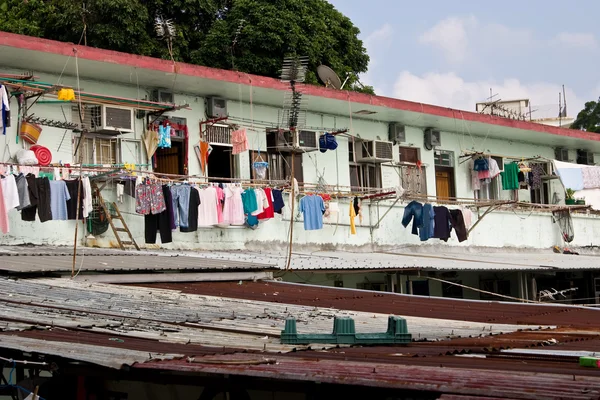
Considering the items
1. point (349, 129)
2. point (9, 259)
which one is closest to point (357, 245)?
point (349, 129)

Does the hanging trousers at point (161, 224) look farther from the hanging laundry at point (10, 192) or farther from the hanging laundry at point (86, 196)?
the hanging laundry at point (10, 192)

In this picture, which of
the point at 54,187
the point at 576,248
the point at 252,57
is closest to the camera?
the point at 54,187

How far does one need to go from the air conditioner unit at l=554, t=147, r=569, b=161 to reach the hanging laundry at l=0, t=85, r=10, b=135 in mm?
16665

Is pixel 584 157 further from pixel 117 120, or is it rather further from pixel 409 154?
pixel 117 120

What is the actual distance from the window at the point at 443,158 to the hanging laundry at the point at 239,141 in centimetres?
643

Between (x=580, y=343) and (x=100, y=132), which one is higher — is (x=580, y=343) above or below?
below

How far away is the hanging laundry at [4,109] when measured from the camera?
13.3 metres

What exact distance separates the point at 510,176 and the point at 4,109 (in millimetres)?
14060

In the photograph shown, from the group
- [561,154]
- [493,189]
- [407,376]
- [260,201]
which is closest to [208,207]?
[260,201]

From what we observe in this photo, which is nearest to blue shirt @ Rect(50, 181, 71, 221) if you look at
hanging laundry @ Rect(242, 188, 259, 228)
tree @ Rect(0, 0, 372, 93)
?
hanging laundry @ Rect(242, 188, 259, 228)

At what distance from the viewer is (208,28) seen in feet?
95.8

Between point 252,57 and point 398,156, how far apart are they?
777 centimetres

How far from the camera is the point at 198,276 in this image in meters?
12.2

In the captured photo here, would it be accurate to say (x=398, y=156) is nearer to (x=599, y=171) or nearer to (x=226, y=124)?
(x=226, y=124)
